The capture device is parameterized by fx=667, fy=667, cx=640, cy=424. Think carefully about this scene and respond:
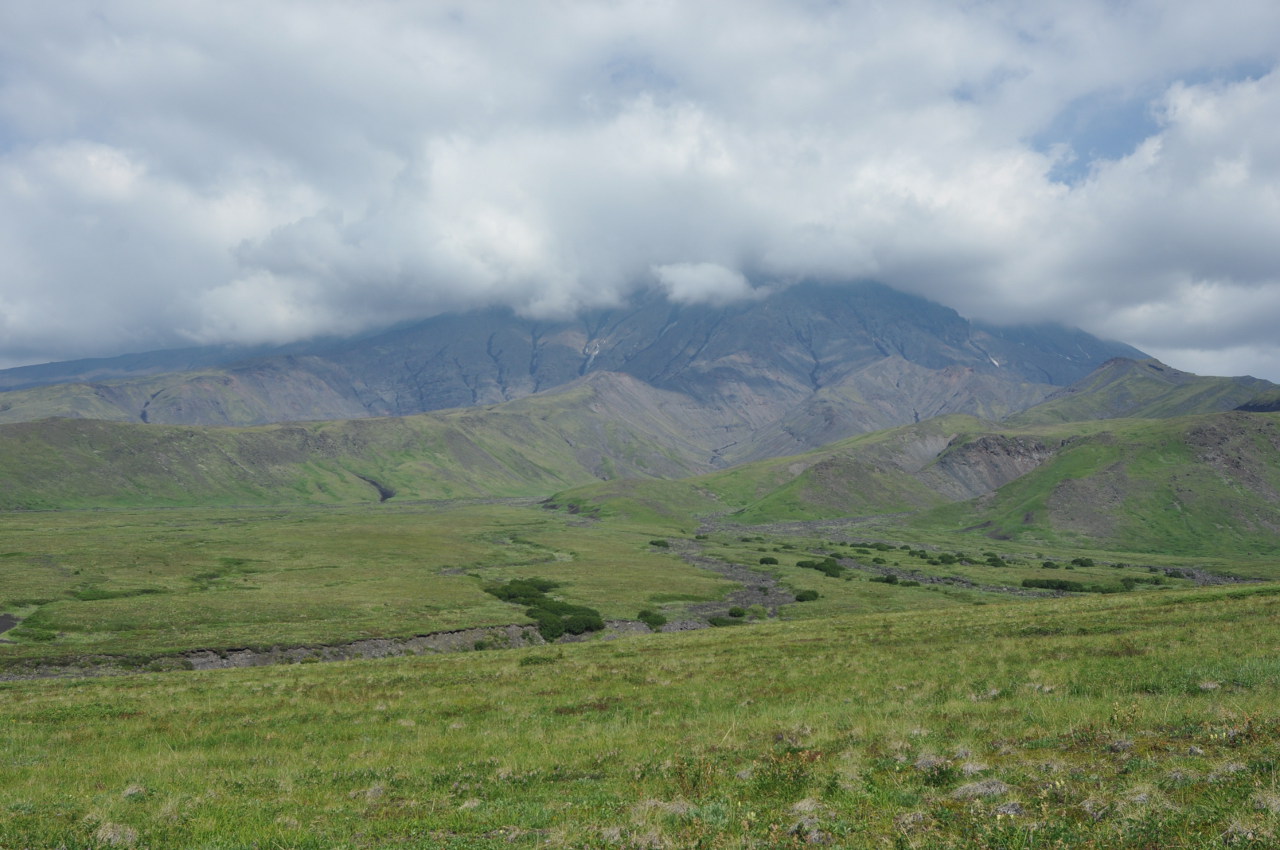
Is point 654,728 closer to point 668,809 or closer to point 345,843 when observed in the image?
point 668,809

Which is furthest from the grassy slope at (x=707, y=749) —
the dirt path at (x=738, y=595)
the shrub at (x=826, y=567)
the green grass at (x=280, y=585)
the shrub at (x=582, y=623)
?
the shrub at (x=826, y=567)

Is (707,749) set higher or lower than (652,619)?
higher

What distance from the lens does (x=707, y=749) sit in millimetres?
20062

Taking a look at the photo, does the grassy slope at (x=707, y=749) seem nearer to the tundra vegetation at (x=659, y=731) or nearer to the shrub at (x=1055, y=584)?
the tundra vegetation at (x=659, y=731)

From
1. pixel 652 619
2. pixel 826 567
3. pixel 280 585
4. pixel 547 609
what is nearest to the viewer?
pixel 652 619

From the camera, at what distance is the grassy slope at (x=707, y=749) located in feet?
40.9

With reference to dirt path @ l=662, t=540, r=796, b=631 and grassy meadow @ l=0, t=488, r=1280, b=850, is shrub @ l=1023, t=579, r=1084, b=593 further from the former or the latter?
grassy meadow @ l=0, t=488, r=1280, b=850

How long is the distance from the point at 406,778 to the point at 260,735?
11.3m

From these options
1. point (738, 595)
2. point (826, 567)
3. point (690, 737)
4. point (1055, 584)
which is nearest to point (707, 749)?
point (690, 737)

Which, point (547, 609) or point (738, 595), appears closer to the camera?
point (547, 609)

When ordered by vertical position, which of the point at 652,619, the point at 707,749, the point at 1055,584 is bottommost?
the point at 1055,584

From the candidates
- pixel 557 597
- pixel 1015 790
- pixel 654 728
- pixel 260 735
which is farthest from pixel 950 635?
pixel 557 597

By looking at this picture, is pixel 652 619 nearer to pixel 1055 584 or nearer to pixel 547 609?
pixel 547 609

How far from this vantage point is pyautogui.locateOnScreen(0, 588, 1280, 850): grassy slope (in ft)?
40.9
